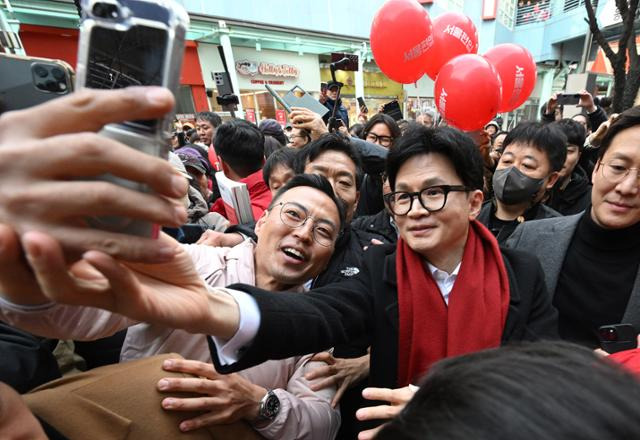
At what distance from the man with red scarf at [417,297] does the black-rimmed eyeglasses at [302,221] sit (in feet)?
0.14

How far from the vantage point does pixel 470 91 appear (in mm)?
2844

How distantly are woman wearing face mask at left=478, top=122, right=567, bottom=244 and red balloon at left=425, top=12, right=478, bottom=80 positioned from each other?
2164 mm

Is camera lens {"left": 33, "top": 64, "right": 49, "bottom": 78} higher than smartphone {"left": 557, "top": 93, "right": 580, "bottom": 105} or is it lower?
lower

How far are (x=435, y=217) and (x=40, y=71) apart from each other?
1245 mm

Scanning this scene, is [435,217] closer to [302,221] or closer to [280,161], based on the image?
[302,221]

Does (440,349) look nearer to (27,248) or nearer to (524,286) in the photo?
(524,286)

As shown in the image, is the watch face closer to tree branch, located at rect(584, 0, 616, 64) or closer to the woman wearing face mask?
the woman wearing face mask

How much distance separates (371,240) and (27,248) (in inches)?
68.6

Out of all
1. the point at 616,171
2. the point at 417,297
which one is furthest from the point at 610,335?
the point at 616,171

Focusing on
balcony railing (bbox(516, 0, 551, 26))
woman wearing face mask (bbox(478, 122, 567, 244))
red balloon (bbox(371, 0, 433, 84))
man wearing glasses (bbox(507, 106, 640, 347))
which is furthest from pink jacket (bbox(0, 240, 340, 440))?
balcony railing (bbox(516, 0, 551, 26))

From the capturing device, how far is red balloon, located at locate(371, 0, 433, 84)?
3420 mm

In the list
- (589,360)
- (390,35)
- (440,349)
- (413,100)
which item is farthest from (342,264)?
(413,100)

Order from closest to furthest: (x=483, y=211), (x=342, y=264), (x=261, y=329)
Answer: (x=261, y=329), (x=342, y=264), (x=483, y=211)

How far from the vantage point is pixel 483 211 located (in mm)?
2363
